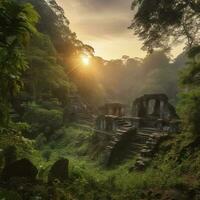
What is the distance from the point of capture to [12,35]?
285 inches

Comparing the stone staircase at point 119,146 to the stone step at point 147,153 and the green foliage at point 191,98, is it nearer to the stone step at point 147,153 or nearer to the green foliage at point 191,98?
the stone step at point 147,153

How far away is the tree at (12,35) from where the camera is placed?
710 cm

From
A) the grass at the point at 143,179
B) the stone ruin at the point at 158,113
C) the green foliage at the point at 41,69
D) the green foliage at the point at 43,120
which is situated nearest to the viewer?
the grass at the point at 143,179

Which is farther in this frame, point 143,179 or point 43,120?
point 43,120

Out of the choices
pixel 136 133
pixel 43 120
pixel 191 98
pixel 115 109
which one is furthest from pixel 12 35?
pixel 43 120

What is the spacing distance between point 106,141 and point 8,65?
50.4 feet

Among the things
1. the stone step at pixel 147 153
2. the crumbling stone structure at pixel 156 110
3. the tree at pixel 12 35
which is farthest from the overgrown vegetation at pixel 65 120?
the crumbling stone structure at pixel 156 110

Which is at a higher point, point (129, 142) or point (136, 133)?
point (136, 133)

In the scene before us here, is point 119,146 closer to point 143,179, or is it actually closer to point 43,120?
point 143,179

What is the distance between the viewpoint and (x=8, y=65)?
7340mm

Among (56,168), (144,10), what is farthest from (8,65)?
(144,10)

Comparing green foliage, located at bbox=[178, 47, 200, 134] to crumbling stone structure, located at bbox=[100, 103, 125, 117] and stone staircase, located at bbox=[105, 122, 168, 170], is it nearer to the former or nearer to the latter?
stone staircase, located at bbox=[105, 122, 168, 170]

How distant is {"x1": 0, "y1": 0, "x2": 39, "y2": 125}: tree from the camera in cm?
710

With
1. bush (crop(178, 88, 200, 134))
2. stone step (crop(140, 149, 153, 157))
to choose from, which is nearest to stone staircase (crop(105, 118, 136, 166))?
stone step (crop(140, 149, 153, 157))
